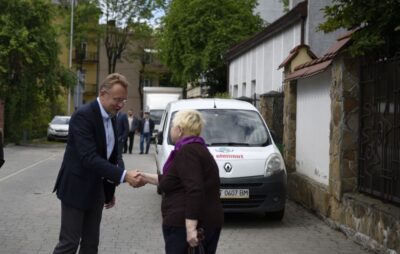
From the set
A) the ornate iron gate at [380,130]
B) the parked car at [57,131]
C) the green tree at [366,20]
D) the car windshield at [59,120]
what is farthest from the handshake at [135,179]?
the car windshield at [59,120]

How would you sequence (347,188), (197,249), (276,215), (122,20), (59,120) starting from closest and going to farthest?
1. (197,249)
2. (347,188)
3. (276,215)
4. (59,120)
5. (122,20)

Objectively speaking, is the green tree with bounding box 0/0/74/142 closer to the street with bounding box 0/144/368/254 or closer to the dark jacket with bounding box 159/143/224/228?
the street with bounding box 0/144/368/254

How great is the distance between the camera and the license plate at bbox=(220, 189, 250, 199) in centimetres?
925

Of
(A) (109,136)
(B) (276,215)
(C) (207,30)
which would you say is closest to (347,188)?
(B) (276,215)

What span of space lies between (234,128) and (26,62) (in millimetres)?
20237

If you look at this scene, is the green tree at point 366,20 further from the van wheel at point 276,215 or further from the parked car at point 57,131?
the parked car at point 57,131

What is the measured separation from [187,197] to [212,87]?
31.2 m

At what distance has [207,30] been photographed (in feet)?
109

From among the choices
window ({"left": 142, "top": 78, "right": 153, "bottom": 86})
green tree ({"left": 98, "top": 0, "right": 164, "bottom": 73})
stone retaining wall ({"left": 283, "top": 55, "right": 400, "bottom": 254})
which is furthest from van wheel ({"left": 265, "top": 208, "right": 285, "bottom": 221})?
window ({"left": 142, "top": 78, "right": 153, "bottom": 86})

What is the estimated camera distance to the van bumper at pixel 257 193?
929 centimetres

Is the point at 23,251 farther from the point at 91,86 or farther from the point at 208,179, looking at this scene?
the point at 91,86

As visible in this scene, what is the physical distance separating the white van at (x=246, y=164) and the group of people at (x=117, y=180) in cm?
388

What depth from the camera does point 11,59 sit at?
94.5 ft

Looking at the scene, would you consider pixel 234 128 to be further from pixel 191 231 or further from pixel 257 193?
pixel 191 231
